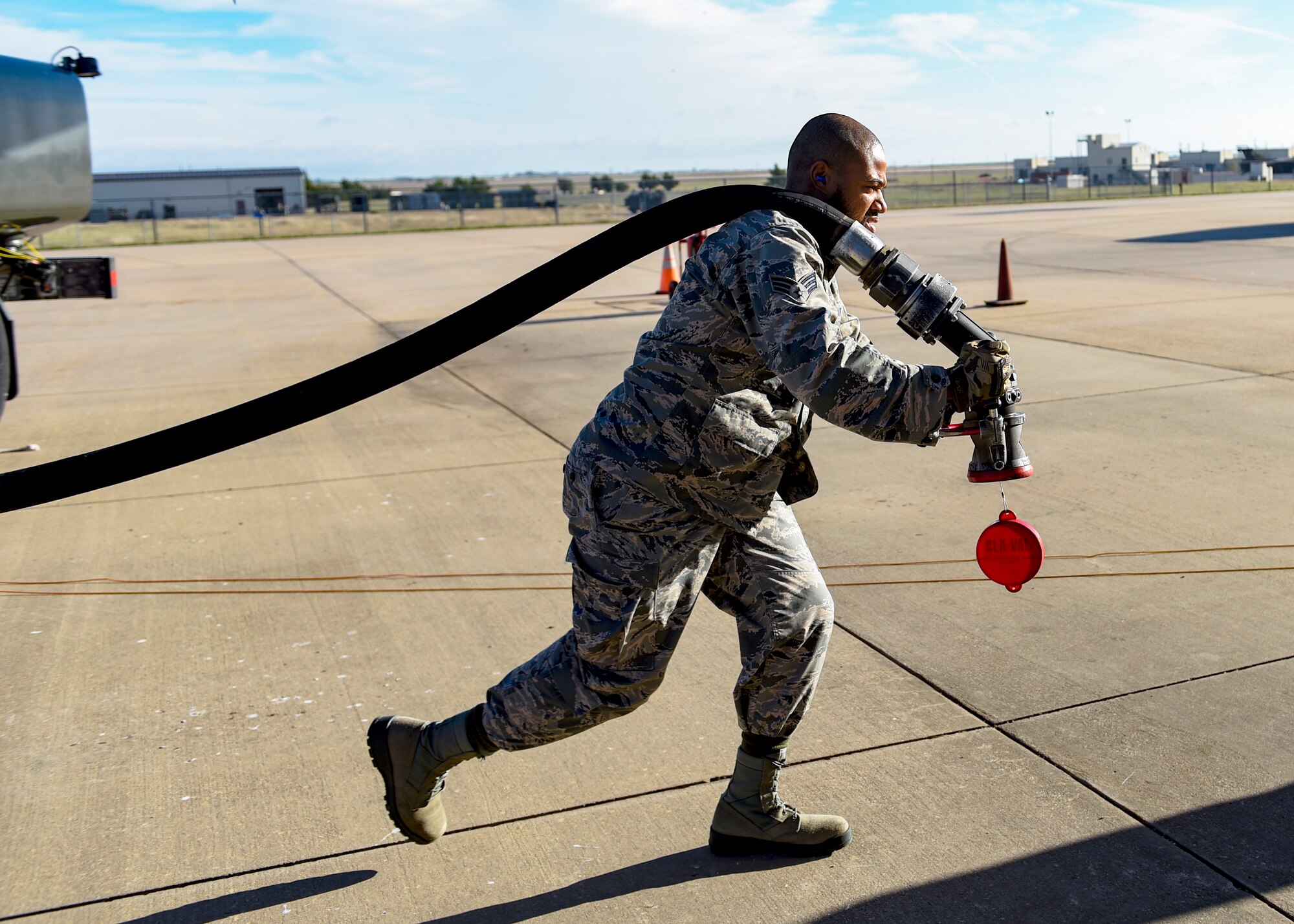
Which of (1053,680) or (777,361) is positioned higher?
(777,361)

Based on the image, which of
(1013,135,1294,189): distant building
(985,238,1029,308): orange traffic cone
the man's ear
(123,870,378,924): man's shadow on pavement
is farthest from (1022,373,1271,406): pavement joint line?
(1013,135,1294,189): distant building

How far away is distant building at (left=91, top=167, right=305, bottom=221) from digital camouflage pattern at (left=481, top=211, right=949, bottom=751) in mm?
75630

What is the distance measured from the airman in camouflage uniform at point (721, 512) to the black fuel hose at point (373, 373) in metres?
0.18

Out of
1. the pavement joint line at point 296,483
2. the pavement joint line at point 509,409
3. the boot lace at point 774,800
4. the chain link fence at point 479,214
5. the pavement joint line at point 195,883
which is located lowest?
the pavement joint line at point 195,883

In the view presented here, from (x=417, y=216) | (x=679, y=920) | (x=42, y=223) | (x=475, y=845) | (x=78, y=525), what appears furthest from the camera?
(x=417, y=216)

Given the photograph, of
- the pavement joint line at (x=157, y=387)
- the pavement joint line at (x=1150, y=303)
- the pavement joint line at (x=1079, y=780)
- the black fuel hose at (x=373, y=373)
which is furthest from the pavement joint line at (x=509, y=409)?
the pavement joint line at (x=1150, y=303)

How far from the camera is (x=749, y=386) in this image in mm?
2605

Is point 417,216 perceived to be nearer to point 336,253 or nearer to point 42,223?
point 336,253

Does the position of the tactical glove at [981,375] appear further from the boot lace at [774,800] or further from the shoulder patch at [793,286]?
the boot lace at [774,800]

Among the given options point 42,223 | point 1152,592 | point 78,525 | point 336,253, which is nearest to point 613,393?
point 1152,592

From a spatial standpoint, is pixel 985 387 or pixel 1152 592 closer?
pixel 985 387

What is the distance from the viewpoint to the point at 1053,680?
3.77m

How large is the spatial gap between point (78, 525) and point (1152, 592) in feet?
16.2

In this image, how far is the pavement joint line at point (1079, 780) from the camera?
265 centimetres
